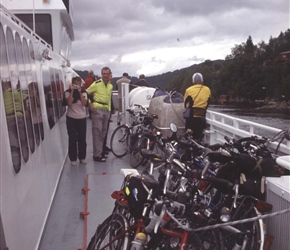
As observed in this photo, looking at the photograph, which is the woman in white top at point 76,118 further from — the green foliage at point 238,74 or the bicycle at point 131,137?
the green foliage at point 238,74

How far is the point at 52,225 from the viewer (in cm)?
439

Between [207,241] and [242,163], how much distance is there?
22.8 inches

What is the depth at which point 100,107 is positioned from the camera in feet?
23.5

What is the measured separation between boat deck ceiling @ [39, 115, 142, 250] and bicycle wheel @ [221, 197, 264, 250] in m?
1.55

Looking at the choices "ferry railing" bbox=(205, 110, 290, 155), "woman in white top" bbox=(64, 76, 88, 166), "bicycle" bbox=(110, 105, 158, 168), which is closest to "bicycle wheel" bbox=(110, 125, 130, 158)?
"bicycle" bbox=(110, 105, 158, 168)

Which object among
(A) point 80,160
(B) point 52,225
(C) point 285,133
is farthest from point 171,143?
(A) point 80,160

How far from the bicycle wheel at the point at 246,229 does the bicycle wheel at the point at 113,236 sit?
0.64m

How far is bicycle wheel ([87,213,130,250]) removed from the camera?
277 centimetres

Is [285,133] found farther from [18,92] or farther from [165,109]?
[165,109]

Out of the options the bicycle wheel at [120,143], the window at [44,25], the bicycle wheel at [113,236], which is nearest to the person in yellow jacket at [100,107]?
the bicycle wheel at [120,143]

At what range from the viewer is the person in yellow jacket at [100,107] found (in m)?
7.02

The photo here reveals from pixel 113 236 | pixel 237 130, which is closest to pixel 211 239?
pixel 113 236

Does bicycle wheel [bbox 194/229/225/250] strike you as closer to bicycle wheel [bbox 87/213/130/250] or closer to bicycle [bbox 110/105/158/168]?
bicycle wheel [bbox 87/213/130/250]

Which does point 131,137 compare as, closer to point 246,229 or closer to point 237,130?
point 237,130
